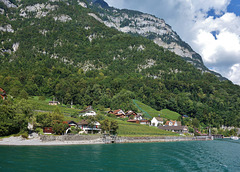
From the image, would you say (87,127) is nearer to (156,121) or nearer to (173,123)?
(156,121)

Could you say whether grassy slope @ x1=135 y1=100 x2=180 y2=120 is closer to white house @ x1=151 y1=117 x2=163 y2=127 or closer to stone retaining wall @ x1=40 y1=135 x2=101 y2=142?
white house @ x1=151 y1=117 x2=163 y2=127

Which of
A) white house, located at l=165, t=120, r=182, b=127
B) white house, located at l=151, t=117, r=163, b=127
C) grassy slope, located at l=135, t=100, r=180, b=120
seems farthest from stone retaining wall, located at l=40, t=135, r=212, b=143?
grassy slope, located at l=135, t=100, r=180, b=120

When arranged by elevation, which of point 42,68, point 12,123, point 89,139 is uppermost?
point 42,68

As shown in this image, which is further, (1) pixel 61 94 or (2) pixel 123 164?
(1) pixel 61 94

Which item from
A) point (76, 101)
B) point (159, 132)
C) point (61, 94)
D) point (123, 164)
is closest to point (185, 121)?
point (159, 132)

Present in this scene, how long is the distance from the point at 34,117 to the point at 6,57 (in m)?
157

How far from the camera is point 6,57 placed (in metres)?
192

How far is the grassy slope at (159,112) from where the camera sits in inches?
5486

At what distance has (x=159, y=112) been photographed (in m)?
147

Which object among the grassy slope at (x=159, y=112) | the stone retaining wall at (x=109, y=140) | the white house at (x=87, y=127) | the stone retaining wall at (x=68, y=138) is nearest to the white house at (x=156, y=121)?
the grassy slope at (x=159, y=112)

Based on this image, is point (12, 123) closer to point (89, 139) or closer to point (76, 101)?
point (89, 139)

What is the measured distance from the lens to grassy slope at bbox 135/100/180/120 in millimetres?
139350

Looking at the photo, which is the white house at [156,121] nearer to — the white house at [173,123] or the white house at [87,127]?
the white house at [173,123]

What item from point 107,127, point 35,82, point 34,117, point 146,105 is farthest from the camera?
point 146,105
